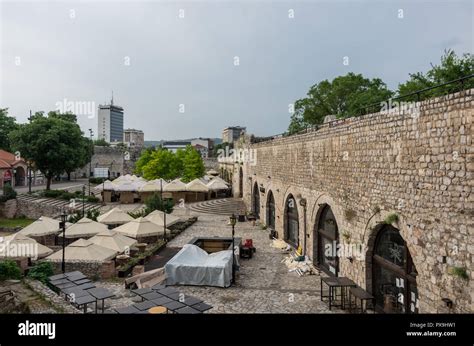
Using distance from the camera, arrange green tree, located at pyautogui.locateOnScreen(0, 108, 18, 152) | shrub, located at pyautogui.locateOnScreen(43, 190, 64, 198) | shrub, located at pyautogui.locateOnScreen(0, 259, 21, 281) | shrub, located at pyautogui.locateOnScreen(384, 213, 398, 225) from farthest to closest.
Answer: green tree, located at pyautogui.locateOnScreen(0, 108, 18, 152), shrub, located at pyautogui.locateOnScreen(43, 190, 64, 198), shrub, located at pyautogui.locateOnScreen(0, 259, 21, 281), shrub, located at pyautogui.locateOnScreen(384, 213, 398, 225)

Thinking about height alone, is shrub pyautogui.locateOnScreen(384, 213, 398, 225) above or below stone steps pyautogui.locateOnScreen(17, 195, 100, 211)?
above

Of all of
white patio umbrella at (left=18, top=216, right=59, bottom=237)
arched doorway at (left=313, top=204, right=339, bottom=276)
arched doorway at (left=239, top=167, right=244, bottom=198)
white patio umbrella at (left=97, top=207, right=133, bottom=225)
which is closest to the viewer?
arched doorway at (left=313, top=204, right=339, bottom=276)

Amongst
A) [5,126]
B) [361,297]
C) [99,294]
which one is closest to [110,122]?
[5,126]

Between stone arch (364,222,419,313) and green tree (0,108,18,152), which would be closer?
stone arch (364,222,419,313)

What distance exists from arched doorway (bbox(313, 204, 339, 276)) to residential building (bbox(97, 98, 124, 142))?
165488 millimetres

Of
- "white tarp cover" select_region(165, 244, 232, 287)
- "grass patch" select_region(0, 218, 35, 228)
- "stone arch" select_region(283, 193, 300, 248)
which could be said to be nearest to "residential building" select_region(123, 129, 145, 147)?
"grass patch" select_region(0, 218, 35, 228)

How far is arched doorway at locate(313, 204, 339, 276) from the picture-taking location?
12.6 metres

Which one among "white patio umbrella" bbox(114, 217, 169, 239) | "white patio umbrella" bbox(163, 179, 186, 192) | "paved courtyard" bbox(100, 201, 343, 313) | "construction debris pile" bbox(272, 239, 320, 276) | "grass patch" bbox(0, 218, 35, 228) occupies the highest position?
"white patio umbrella" bbox(163, 179, 186, 192)

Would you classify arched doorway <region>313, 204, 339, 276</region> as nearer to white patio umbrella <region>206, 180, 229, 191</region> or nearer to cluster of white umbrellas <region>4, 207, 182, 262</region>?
cluster of white umbrellas <region>4, 207, 182, 262</region>
